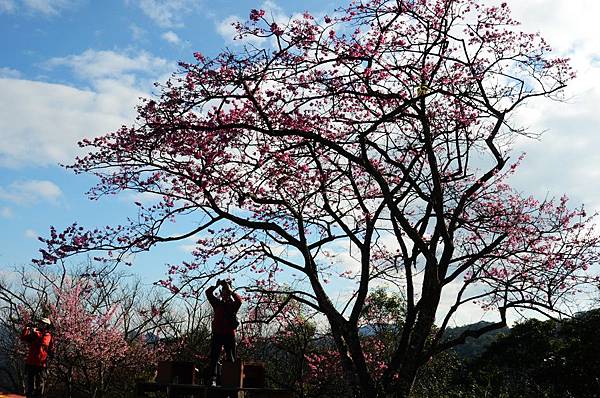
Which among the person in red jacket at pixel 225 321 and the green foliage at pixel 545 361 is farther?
the green foliage at pixel 545 361

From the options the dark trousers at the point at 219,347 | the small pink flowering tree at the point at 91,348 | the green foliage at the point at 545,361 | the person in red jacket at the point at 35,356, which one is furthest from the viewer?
the small pink flowering tree at the point at 91,348

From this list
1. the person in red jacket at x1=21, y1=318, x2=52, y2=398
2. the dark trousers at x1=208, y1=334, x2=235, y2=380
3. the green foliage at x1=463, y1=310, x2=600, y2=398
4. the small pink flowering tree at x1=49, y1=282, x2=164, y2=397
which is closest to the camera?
the dark trousers at x1=208, y1=334, x2=235, y2=380

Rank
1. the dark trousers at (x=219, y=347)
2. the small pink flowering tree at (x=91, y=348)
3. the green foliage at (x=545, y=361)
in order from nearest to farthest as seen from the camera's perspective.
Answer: the dark trousers at (x=219, y=347)
the green foliage at (x=545, y=361)
the small pink flowering tree at (x=91, y=348)

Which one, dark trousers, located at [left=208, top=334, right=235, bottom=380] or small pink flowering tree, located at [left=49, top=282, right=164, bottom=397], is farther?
small pink flowering tree, located at [left=49, top=282, right=164, bottom=397]

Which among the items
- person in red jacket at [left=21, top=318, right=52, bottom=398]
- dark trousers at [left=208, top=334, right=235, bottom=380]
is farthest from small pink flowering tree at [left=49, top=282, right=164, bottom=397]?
dark trousers at [left=208, top=334, right=235, bottom=380]

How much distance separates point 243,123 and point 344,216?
9.29 feet

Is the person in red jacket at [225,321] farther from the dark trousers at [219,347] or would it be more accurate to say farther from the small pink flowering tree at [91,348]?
the small pink flowering tree at [91,348]

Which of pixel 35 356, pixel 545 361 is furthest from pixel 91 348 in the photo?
pixel 545 361

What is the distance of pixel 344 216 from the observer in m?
10.1

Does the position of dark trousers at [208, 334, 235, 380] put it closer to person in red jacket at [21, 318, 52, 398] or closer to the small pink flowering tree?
person in red jacket at [21, 318, 52, 398]

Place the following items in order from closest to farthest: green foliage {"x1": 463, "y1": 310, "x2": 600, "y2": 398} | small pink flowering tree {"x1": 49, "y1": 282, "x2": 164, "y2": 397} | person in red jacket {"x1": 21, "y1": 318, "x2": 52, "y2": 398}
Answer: person in red jacket {"x1": 21, "y1": 318, "x2": 52, "y2": 398}, green foliage {"x1": 463, "y1": 310, "x2": 600, "y2": 398}, small pink flowering tree {"x1": 49, "y1": 282, "x2": 164, "y2": 397}

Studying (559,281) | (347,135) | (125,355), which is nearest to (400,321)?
(125,355)

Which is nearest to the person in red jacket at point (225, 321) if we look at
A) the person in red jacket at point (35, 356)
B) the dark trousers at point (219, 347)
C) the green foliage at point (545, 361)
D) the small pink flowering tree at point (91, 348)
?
the dark trousers at point (219, 347)

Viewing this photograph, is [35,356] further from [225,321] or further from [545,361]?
[545,361]
